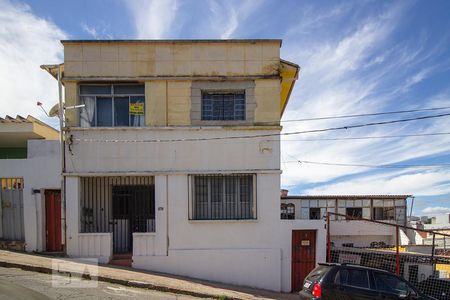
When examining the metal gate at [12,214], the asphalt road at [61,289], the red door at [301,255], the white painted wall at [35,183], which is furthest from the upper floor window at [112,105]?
the red door at [301,255]

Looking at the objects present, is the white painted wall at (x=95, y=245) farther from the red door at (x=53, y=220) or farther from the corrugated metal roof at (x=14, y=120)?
the corrugated metal roof at (x=14, y=120)

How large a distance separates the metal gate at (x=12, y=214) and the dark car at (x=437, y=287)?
11657 millimetres

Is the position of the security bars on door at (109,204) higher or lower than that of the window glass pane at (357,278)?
higher

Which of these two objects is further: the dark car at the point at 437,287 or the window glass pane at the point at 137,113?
the window glass pane at the point at 137,113

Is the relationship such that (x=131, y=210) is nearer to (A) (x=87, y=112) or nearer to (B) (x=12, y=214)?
(A) (x=87, y=112)

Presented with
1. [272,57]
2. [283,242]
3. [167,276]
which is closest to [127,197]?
[167,276]

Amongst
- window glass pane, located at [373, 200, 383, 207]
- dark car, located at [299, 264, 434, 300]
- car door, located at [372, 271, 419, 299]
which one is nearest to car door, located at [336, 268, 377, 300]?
dark car, located at [299, 264, 434, 300]

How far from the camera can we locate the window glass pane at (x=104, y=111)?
11.3 meters

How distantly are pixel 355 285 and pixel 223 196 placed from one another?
15.6 feet

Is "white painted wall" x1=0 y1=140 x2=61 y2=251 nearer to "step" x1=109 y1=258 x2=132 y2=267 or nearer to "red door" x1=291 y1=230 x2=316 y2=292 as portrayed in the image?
"step" x1=109 y1=258 x2=132 y2=267

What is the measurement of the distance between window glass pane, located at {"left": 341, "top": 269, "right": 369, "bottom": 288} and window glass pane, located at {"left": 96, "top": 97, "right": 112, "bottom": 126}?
26.4 ft

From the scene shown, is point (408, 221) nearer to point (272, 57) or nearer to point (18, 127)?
point (272, 57)

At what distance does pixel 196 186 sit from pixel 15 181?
563 cm

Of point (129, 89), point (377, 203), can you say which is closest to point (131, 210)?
point (129, 89)
